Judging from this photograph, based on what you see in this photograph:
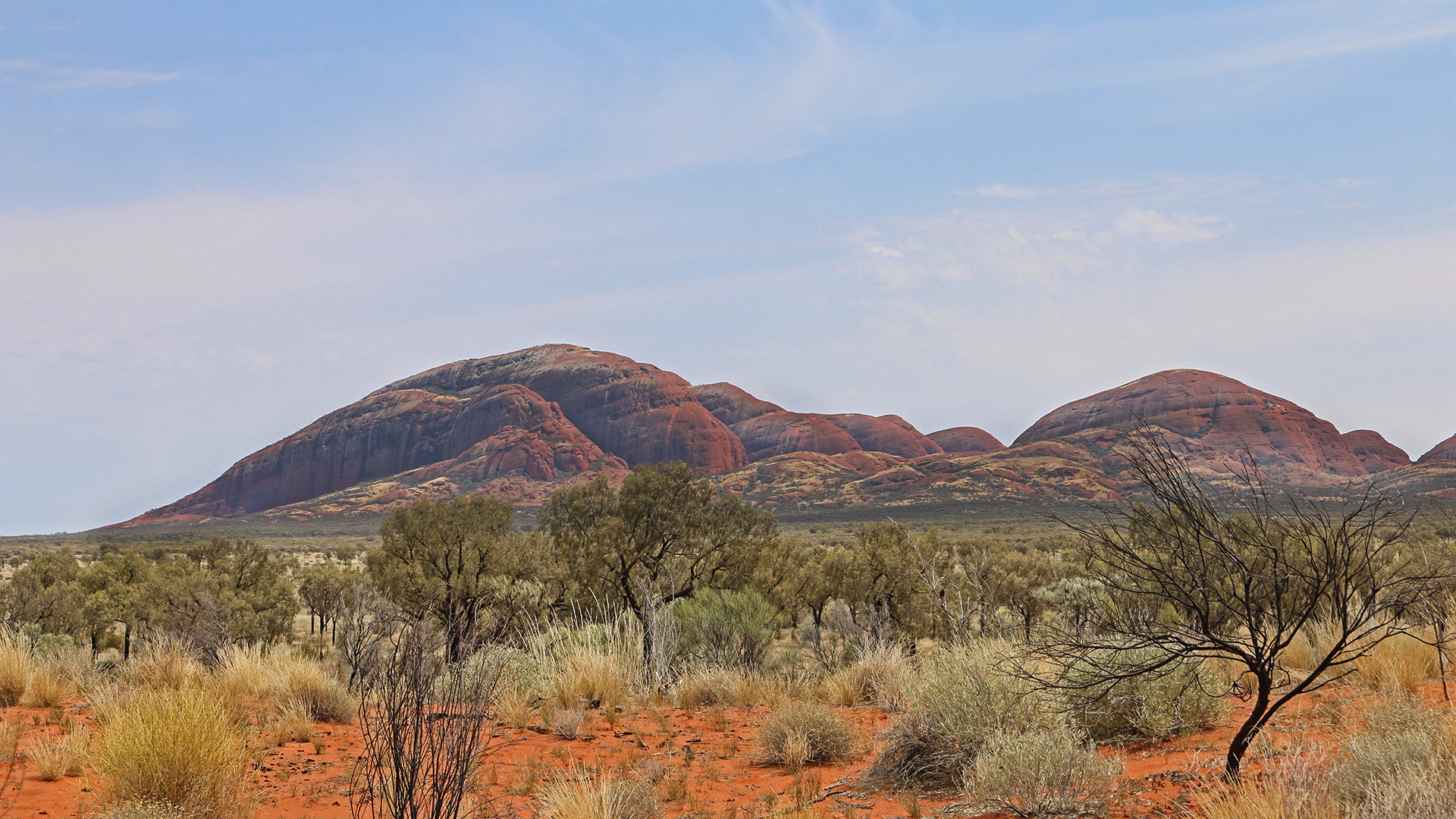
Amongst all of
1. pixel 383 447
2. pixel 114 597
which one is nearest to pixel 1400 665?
pixel 114 597

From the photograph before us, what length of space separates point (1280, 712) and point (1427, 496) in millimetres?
2639

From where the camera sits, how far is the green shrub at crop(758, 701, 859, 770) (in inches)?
304

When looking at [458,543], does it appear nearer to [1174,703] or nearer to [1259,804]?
[1174,703]

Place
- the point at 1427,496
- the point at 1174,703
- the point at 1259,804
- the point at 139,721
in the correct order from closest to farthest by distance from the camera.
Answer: the point at 1259,804, the point at 139,721, the point at 1174,703, the point at 1427,496

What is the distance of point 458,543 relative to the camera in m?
21.1

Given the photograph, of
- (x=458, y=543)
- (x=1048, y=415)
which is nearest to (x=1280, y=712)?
(x=458, y=543)

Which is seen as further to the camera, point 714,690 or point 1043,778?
point 714,690

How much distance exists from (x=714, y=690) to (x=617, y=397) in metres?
154

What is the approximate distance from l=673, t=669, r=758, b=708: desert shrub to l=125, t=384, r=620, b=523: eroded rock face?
134 meters

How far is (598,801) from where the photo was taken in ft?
18.0

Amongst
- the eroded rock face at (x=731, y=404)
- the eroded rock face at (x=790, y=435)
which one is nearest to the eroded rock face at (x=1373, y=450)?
the eroded rock face at (x=790, y=435)

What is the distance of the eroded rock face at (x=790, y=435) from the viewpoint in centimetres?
16062

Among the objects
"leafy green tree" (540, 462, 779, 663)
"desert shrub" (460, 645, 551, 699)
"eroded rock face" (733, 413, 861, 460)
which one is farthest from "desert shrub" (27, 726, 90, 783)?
"eroded rock face" (733, 413, 861, 460)

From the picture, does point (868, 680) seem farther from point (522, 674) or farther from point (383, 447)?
point (383, 447)
